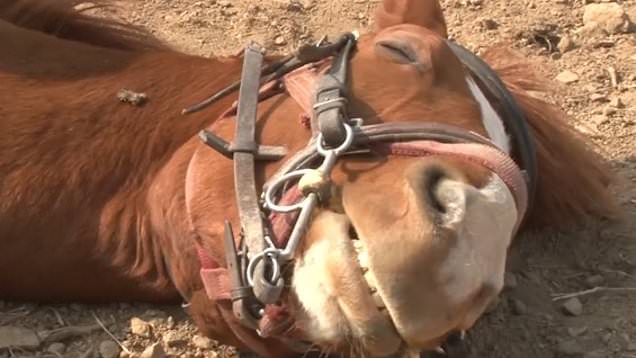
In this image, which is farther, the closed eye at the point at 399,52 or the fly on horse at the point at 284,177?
the closed eye at the point at 399,52

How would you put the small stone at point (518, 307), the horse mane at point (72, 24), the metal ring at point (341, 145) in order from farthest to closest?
the horse mane at point (72, 24)
the small stone at point (518, 307)
the metal ring at point (341, 145)

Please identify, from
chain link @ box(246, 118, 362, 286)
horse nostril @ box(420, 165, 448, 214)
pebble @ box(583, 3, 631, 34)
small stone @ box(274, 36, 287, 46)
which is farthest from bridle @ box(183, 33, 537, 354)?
pebble @ box(583, 3, 631, 34)

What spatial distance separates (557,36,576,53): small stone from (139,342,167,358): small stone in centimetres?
215

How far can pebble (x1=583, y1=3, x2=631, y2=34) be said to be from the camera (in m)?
4.65

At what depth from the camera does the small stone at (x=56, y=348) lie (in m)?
3.10

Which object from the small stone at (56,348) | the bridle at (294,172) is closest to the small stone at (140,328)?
the small stone at (56,348)

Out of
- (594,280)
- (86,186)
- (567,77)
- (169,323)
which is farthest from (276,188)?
(567,77)

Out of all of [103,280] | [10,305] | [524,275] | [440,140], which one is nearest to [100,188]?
[103,280]

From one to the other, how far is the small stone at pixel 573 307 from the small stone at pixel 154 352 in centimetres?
107

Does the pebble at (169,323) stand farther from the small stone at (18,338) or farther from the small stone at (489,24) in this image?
the small stone at (489,24)

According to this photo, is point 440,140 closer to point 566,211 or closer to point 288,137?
point 288,137

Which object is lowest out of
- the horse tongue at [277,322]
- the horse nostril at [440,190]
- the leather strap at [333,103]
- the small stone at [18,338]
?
the small stone at [18,338]

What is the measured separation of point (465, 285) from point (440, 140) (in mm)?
350

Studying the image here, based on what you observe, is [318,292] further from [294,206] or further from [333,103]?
[333,103]
